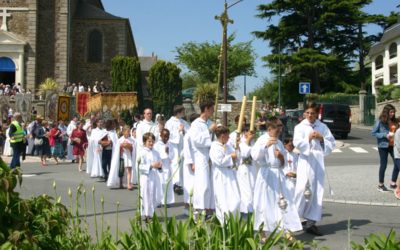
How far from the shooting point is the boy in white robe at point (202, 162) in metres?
8.83

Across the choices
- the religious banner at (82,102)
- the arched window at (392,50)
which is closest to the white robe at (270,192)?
the religious banner at (82,102)

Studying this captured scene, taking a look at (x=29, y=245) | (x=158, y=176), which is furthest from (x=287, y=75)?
(x=29, y=245)

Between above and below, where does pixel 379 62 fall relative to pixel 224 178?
above

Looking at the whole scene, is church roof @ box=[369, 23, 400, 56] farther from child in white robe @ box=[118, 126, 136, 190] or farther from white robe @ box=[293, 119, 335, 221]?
white robe @ box=[293, 119, 335, 221]

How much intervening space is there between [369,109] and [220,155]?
128 feet

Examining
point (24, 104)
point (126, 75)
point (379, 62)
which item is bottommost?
point (24, 104)

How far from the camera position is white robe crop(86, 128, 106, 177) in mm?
15606

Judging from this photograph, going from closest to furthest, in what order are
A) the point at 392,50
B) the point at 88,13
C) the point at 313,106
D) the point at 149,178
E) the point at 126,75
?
the point at 313,106 < the point at 149,178 < the point at 126,75 < the point at 88,13 < the point at 392,50

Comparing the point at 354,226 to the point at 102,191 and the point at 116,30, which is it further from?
the point at 116,30

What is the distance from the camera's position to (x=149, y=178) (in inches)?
367

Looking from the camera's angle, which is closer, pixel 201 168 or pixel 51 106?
pixel 201 168

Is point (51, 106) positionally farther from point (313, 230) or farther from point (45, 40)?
point (313, 230)

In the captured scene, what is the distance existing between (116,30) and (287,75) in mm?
15600

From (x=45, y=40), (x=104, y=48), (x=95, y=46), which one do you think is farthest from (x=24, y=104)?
(x=104, y=48)
